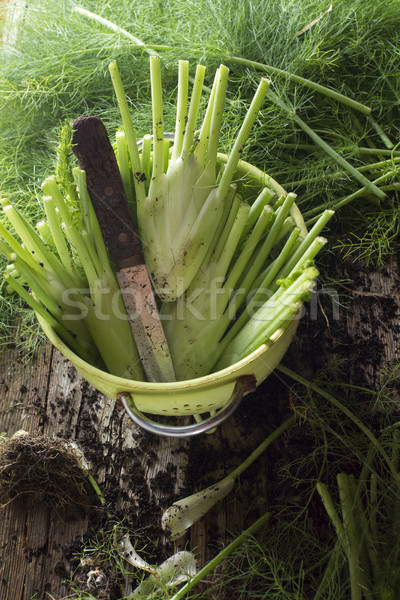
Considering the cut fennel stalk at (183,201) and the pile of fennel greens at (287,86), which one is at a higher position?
the pile of fennel greens at (287,86)

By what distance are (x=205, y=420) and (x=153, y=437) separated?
35 cm

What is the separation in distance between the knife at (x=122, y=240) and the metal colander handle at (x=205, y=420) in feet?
0.55

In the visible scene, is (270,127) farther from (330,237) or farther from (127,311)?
(127,311)

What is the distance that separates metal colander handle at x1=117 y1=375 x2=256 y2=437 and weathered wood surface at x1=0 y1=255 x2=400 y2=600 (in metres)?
0.29

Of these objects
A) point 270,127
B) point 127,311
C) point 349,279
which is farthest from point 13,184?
point 349,279

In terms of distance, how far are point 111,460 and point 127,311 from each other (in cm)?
40

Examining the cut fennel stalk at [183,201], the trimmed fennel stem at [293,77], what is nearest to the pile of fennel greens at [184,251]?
the cut fennel stalk at [183,201]

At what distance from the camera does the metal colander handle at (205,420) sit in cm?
105

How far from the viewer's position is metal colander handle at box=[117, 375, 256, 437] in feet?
3.43

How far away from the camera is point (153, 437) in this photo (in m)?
1.35

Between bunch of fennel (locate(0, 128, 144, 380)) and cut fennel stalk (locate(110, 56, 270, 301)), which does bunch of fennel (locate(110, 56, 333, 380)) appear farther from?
bunch of fennel (locate(0, 128, 144, 380))

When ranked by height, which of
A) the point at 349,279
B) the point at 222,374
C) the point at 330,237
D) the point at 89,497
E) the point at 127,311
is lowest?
the point at 89,497

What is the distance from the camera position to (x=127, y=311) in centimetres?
123

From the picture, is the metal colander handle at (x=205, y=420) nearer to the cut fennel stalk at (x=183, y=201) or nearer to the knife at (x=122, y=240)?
the knife at (x=122, y=240)
